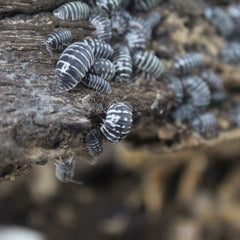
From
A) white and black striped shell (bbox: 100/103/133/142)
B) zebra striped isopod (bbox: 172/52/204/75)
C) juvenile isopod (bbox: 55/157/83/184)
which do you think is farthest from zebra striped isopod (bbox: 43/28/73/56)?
zebra striped isopod (bbox: 172/52/204/75)

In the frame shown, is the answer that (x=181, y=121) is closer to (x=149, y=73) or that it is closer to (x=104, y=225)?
(x=149, y=73)

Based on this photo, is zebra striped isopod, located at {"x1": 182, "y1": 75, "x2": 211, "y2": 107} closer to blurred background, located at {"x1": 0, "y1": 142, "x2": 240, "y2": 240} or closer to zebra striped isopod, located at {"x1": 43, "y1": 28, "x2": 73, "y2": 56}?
blurred background, located at {"x1": 0, "y1": 142, "x2": 240, "y2": 240}

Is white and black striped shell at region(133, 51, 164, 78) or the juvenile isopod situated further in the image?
white and black striped shell at region(133, 51, 164, 78)

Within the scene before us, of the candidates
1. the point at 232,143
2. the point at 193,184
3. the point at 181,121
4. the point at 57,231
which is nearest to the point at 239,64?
the point at 232,143

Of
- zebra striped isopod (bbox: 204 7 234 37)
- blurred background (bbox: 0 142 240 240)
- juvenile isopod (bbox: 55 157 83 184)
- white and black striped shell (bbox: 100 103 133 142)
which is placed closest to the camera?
white and black striped shell (bbox: 100 103 133 142)

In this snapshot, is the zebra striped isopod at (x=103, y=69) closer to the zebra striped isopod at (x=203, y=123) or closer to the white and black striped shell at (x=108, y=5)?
the white and black striped shell at (x=108, y=5)

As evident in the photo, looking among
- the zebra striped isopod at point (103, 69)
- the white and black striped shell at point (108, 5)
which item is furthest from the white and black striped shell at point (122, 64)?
the white and black striped shell at point (108, 5)

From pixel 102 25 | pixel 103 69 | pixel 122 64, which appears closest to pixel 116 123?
pixel 103 69

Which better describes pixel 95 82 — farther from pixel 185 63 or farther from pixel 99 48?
pixel 185 63
